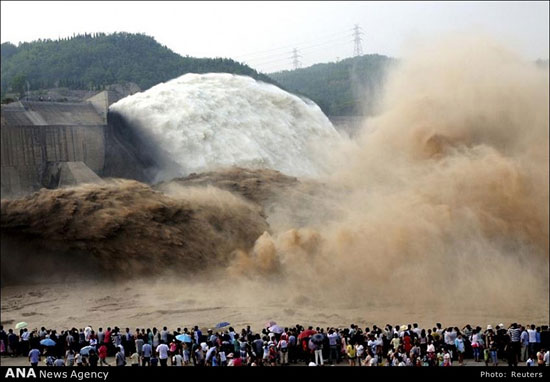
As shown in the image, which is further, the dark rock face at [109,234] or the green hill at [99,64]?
the green hill at [99,64]

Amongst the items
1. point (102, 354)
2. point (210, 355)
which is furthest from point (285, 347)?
point (102, 354)

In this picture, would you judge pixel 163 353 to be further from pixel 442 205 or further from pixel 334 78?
pixel 334 78

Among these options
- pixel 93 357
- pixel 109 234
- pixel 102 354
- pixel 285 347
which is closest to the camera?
pixel 93 357

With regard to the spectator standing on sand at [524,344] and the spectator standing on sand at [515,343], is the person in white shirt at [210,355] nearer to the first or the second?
the spectator standing on sand at [515,343]

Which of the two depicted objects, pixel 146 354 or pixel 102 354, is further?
pixel 146 354

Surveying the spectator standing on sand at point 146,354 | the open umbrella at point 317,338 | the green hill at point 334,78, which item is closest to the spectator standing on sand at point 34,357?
the spectator standing on sand at point 146,354

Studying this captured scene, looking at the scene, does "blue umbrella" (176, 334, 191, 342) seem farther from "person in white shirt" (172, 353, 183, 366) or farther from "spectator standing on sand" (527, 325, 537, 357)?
"spectator standing on sand" (527, 325, 537, 357)
